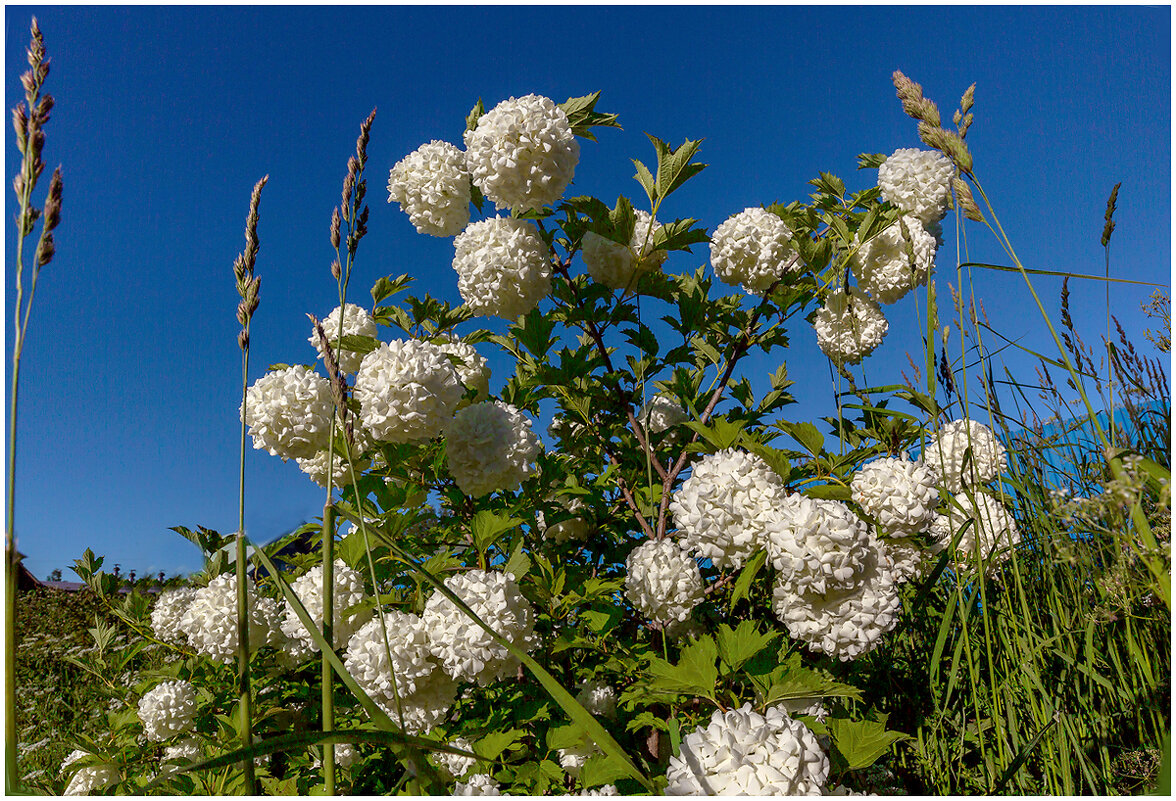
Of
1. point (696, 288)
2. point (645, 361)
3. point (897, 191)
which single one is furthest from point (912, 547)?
point (897, 191)

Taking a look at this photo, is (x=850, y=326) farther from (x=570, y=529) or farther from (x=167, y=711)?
(x=167, y=711)

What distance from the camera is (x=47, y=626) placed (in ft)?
18.1

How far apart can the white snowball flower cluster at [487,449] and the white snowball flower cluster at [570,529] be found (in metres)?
0.70

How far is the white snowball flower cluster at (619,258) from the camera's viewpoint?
228cm

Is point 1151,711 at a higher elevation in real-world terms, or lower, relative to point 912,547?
lower

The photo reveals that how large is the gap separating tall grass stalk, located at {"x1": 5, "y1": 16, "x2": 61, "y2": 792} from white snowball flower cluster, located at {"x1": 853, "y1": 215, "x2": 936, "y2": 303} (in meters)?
2.41

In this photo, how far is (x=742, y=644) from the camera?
1.49 m

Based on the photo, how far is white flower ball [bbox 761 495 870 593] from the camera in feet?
4.68

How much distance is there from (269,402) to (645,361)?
4.33 ft

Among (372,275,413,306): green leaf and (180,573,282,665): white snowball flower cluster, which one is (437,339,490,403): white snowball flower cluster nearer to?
(372,275,413,306): green leaf

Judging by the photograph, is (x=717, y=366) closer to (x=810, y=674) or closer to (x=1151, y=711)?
(x=810, y=674)

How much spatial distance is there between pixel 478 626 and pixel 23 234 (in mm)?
1223

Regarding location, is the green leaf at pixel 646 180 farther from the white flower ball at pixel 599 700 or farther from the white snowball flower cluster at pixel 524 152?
the white flower ball at pixel 599 700

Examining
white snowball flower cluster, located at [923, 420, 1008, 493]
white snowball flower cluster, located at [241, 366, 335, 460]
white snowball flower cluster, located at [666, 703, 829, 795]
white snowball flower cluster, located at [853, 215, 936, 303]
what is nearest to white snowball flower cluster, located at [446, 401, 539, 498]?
white snowball flower cluster, located at [241, 366, 335, 460]
